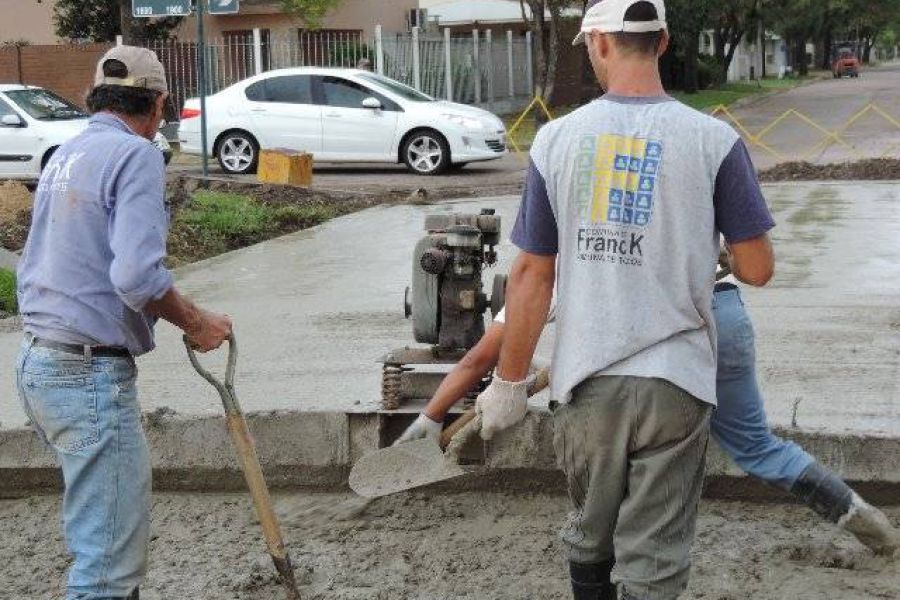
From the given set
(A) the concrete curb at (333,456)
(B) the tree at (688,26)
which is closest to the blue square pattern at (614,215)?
(A) the concrete curb at (333,456)

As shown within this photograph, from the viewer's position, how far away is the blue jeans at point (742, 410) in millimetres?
4312

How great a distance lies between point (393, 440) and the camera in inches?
220

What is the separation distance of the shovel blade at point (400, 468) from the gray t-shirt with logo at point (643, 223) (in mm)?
1279

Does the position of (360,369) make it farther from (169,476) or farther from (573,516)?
(573,516)

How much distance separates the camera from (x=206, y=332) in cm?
386

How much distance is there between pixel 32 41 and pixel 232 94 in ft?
58.4

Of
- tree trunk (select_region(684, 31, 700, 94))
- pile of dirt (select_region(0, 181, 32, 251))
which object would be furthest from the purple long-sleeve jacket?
tree trunk (select_region(684, 31, 700, 94))

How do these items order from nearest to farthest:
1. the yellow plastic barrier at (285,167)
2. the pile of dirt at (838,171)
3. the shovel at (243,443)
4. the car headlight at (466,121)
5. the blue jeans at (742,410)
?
1. the shovel at (243,443)
2. the blue jeans at (742,410)
3. the yellow plastic barrier at (285,167)
4. the pile of dirt at (838,171)
5. the car headlight at (466,121)

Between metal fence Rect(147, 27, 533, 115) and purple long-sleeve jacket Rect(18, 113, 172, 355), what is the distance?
24.9m

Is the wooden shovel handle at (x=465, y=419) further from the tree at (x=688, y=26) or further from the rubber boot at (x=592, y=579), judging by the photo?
the tree at (x=688, y=26)

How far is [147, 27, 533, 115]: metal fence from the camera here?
96.6 ft

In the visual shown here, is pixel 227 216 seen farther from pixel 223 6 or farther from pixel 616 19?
pixel 616 19

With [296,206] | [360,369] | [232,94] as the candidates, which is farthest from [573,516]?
[232,94]

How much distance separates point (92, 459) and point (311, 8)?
87.3ft
